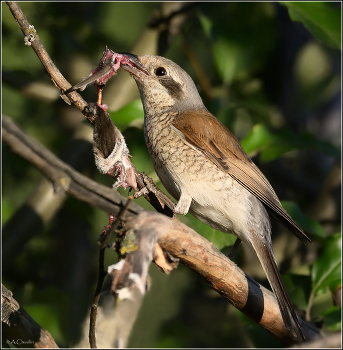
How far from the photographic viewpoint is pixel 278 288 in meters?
2.36

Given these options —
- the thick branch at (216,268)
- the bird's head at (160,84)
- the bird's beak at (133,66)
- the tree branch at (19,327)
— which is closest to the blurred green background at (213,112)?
the bird's head at (160,84)

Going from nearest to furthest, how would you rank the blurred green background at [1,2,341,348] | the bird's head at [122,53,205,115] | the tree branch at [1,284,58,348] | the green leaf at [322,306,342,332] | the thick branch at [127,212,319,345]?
1. the thick branch at [127,212,319,345]
2. the tree branch at [1,284,58,348]
3. the bird's head at [122,53,205,115]
4. the green leaf at [322,306,342,332]
5. the blurred green background at [1,2,341,348]

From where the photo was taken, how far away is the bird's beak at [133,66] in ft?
8.95

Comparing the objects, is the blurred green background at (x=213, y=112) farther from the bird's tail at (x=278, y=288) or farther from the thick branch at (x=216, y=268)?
the thick branch at (x=216, y=268)

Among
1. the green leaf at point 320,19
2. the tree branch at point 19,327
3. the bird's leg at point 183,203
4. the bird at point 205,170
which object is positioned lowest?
the tree branch at point 19,327

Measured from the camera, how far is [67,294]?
3.64 m

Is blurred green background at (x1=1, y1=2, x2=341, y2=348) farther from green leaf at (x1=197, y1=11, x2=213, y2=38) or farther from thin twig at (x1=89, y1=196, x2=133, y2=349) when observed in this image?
thin twig at (x1=89, y1=196, x2=133, y2=349)

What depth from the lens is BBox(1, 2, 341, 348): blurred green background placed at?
3385 mm

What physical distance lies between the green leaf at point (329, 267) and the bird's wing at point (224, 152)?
2.40 ft

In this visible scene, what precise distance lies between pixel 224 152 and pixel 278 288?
0.89 meters

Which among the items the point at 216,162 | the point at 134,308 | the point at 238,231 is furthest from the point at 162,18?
the point at 134,308

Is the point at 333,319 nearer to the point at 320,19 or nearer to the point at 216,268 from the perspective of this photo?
the point at 216,268

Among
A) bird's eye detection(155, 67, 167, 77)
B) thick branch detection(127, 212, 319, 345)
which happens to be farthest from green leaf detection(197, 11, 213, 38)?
thick branch detection(127, 212, 319, 345)

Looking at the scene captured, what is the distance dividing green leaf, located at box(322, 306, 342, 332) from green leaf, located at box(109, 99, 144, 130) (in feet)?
6.49
